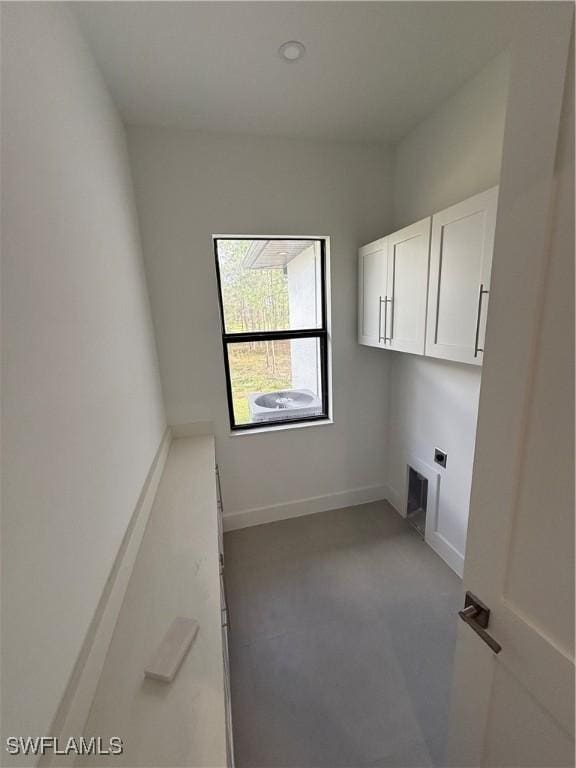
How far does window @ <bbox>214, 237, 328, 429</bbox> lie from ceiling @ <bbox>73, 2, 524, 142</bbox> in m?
0.70

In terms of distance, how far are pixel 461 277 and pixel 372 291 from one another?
74 cm

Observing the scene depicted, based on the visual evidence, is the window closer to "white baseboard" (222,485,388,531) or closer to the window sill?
the window sill

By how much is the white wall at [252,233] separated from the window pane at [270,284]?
145 millimetres

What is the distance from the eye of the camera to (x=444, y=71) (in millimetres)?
1442

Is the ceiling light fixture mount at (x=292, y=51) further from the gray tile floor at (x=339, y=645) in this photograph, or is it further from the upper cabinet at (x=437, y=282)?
the gray tile floor at (x=339, y=645)

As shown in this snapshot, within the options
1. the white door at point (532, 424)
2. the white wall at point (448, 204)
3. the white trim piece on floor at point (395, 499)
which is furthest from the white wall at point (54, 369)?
the white trim piece on floor at point (395, 499)

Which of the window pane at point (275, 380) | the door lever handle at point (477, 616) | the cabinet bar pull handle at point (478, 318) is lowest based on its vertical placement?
the door lever handle at point (477, 616)

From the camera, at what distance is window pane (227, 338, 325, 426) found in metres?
2.30

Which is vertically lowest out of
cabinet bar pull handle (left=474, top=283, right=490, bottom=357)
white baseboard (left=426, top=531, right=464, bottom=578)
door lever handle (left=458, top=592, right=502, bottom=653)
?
white baseboard (left=426, top=531, right=464, bottom=578)

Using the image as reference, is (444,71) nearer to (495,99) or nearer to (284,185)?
(495,99)

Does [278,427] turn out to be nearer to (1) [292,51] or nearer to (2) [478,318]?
(2) [478,318]

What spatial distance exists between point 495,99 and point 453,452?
186cm

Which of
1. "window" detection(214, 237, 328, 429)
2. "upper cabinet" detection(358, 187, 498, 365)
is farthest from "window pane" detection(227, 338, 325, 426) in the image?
"upper cabinet" detection(358, 187, 498, 365)

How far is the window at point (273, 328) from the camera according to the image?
2178 millimetres
